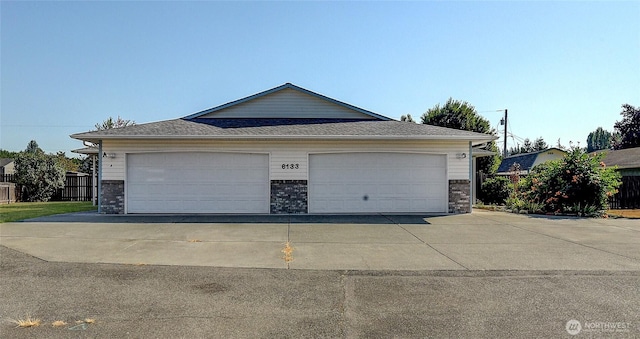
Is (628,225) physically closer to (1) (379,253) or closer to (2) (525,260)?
(2) (525,260)

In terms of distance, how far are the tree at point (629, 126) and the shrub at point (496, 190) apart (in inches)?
1200

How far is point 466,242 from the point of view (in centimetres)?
772

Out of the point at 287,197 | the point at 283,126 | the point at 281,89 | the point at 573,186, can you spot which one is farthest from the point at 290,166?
the point at 573,186

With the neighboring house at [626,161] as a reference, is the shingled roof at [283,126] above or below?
above

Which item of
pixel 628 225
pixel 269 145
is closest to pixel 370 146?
pixel 269 145

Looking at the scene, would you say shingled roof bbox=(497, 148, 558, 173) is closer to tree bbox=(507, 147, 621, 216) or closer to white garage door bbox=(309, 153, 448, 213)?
tree bbox=(507, 147, 621, 216)

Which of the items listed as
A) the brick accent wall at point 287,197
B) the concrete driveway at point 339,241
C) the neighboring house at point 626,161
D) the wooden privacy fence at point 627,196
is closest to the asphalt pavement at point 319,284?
the concrete driveway at point 339,241

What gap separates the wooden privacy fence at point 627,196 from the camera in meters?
16.3

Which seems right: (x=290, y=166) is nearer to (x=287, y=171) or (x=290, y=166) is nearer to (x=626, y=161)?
(x=287, y=171)

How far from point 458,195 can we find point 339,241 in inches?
265

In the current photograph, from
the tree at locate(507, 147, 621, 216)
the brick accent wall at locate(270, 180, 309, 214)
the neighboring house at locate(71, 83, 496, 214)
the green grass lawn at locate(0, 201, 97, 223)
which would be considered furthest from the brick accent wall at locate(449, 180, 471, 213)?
the green grass lawn at locate(0, 201, 97, 223)

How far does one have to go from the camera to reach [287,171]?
1241 cm

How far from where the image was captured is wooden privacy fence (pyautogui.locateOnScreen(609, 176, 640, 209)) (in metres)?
16.3

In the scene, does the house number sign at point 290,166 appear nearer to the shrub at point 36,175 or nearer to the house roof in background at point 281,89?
the house roof in background at point 281,89
